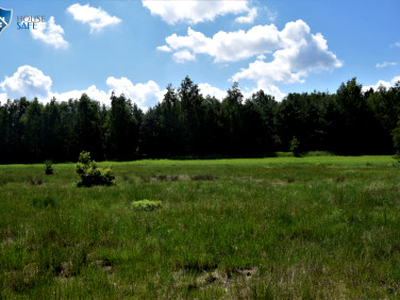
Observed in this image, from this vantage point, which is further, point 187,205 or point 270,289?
point 187,205

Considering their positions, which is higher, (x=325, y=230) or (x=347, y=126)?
(x=347, y=126)

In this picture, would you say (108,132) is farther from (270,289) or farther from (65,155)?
(270,289)

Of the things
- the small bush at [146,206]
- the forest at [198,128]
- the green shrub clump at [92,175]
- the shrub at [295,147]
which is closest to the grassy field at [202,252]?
the small bush at [146,206]

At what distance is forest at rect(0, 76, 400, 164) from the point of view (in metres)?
82.2

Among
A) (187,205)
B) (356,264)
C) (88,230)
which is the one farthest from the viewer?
(187,205)

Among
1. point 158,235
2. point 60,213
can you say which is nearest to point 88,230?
point 158,235

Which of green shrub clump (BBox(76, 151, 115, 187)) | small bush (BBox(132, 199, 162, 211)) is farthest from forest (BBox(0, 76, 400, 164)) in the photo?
small bush (BBox(132, 199, 162, 211))

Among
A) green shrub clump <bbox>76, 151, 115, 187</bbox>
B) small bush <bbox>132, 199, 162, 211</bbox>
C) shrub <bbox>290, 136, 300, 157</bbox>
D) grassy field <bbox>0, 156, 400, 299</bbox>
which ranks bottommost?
grassy field <bbox>0, 156, 400, 299</bbox>

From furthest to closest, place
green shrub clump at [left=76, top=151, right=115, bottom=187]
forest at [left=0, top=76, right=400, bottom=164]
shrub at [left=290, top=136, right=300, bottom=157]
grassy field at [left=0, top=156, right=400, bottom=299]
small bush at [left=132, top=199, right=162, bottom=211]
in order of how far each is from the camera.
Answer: forest at [left=0, top=76, right=400, bottom=164], shrub at [left=290, top=136, right=300, bottom=157], green shrub clump at [left=76, top=151, right=115, bottom=187], small bush at [left=132, top=199, right=162, bottom=211], grassy field at [left=0, top=156, right=400, bottom=299]

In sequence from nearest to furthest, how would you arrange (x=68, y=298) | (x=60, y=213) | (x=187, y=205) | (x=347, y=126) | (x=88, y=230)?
(x=68, y=298) < (x=88, y=230) < (x=60, y=213) < (x=187, y=205) < (x=347, y=126)

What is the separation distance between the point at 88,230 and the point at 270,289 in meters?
5.00

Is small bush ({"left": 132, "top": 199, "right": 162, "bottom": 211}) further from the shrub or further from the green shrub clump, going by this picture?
the shrub

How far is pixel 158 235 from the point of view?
664 centimetres

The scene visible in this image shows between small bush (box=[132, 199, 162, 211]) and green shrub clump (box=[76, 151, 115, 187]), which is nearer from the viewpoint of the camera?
small bush (box=[132, 199, 162, 211])
